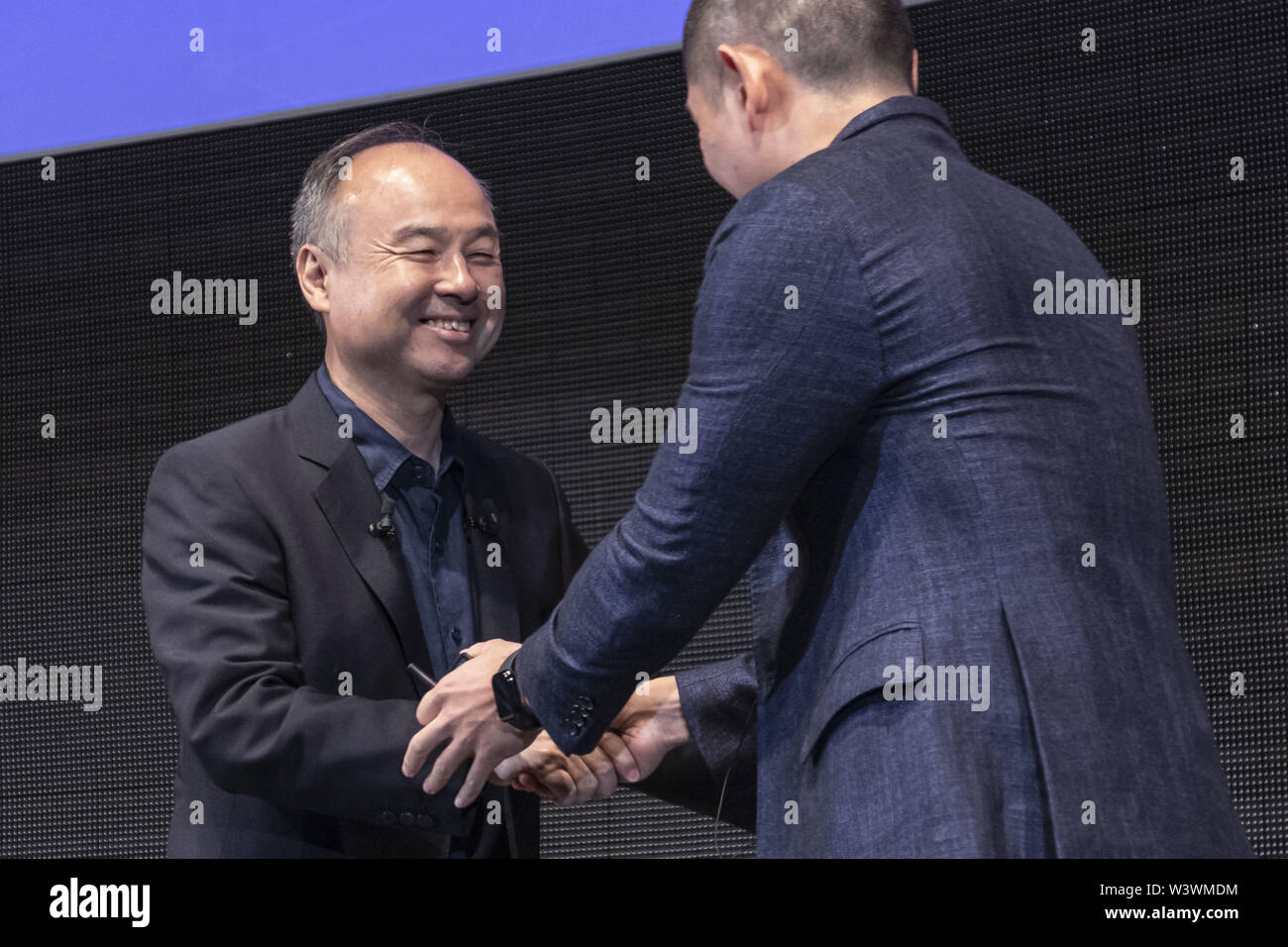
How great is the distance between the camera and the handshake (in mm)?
1822

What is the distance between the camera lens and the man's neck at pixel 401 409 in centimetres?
215

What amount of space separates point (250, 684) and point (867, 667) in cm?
89

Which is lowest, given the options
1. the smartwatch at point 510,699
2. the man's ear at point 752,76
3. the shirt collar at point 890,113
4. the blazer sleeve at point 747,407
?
the smartwatch at point 510,699

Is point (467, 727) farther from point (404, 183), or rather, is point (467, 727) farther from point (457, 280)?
point (404, 183)

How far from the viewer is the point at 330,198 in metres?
2.25

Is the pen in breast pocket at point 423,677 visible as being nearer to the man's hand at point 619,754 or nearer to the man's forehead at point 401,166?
the man's hand at point 619,754

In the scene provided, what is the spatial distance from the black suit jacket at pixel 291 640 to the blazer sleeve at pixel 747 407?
569 mm

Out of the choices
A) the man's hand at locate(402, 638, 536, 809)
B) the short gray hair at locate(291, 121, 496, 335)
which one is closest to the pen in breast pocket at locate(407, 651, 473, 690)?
the man's hand at locate(402, 638, 536, 809)

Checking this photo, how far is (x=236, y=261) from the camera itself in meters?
3.65

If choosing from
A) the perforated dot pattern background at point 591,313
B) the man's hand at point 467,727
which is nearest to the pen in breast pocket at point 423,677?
the man's hand at point 467,727

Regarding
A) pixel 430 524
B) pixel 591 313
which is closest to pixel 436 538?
pixel 430 524

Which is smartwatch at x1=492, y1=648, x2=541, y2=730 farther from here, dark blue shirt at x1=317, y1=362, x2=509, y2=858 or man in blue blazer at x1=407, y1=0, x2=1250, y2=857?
dark blue shirt at x1=317, y1=362, x2=509, y2=858

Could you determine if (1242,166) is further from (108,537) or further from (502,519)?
(108,537)
